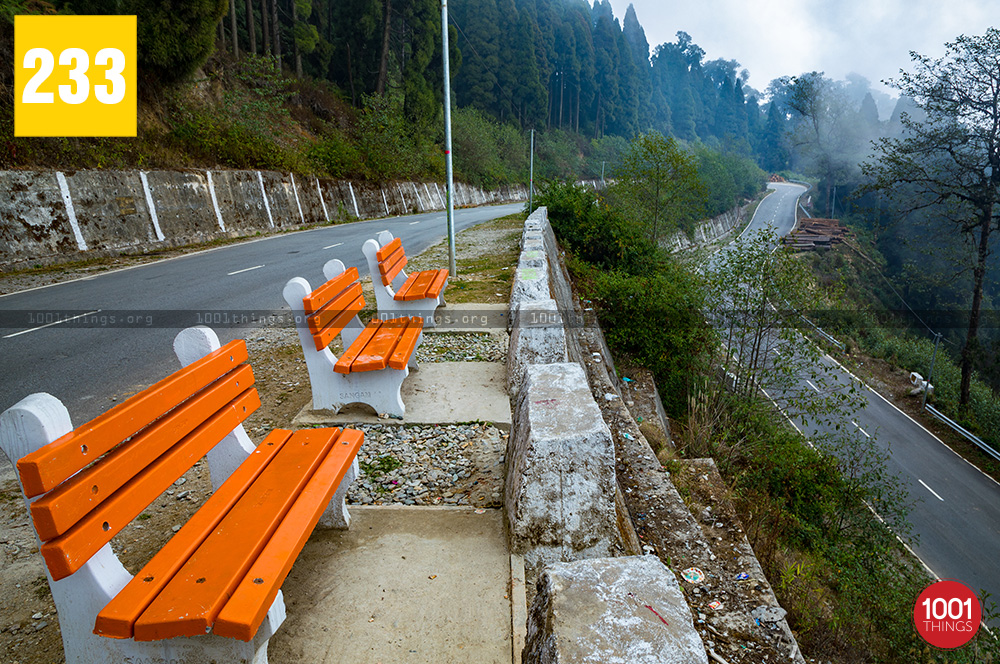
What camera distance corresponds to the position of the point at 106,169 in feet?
39.7

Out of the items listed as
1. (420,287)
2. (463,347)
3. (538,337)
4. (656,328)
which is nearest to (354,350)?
(538,337)

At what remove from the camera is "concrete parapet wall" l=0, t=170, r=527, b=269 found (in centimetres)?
1028

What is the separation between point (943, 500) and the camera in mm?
18734

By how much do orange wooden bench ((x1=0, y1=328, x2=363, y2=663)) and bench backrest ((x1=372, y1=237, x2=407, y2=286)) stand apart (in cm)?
337

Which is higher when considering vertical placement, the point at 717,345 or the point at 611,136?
the point at 611,136

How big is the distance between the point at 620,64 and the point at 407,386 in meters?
91.9

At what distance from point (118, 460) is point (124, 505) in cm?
14

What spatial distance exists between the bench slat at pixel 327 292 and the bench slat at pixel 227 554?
1.15m

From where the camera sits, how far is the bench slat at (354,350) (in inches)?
153

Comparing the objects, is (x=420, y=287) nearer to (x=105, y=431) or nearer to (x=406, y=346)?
(x=406, y=346)

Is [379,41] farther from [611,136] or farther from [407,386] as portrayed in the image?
[611,136]

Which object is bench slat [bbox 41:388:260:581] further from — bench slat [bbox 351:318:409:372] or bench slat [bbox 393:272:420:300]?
bench slat [bbox 393:272:420:300]

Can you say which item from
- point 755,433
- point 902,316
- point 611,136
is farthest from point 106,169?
point 611,136

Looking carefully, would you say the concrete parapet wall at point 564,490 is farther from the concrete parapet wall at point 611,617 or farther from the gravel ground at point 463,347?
the gravel ground at point 463,347
